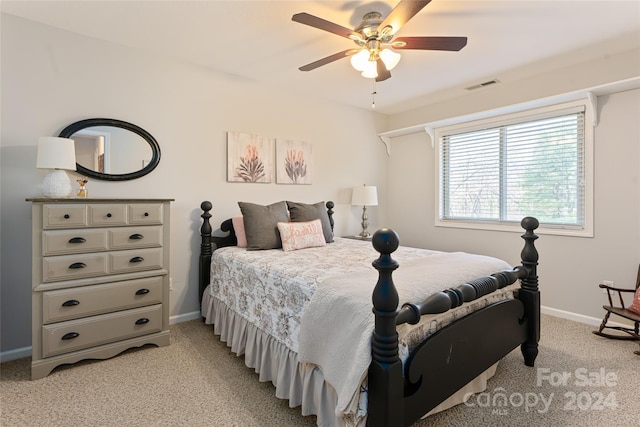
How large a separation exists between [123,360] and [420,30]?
135 inches

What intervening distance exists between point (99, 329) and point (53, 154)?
129 cm

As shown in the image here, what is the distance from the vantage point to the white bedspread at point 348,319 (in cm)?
129

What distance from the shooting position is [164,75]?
297 cm

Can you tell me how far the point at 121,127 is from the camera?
274cm

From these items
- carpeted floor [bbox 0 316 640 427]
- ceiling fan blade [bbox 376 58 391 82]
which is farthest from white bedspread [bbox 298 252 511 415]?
ceiling fan blade [bbox 376 58 391 82]

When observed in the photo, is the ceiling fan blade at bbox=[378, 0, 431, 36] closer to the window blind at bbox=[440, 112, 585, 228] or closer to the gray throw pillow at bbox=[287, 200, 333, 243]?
the gray throw pillow at bbox=[287, 200, 333, 243]

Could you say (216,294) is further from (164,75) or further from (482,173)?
(482,173)

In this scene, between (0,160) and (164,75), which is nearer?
(0,160)

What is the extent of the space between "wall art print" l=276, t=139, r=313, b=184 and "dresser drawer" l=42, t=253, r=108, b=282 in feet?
6.44

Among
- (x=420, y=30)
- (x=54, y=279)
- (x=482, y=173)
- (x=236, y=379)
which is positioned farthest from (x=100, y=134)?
(x=482, y=173)

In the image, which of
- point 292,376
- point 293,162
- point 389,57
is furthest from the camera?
point 293,162

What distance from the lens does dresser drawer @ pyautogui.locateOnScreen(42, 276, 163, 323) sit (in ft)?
6.97

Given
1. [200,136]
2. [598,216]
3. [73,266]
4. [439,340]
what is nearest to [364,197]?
[200,136]

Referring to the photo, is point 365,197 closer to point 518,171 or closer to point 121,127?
point 518,171
